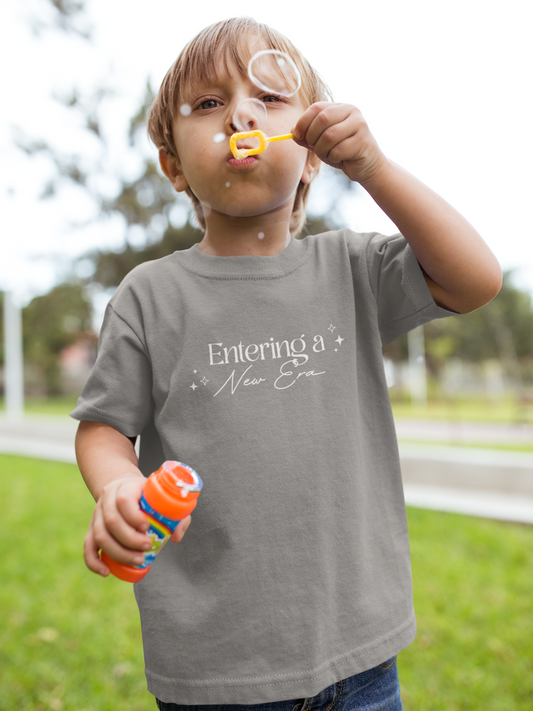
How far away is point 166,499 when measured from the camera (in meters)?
0.63

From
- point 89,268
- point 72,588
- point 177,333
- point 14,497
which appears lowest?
point 14,497

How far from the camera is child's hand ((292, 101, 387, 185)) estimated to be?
2.41 feet

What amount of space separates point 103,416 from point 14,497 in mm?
4546

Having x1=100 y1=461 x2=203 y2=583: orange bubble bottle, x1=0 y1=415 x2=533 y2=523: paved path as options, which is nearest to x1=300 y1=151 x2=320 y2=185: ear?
x1=100 y1=461 x2=203 y2=583: orange bubble bottle

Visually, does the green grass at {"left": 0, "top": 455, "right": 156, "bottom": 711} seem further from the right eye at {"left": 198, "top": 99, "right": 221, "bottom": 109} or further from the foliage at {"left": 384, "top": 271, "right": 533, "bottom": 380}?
the foliage at {"left": 384, "top": 271, "right": 533, "bottom": 380}

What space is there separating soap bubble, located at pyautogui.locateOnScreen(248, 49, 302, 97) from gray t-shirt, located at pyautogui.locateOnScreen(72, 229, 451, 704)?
0.23 m

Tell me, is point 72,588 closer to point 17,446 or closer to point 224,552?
point 224,552

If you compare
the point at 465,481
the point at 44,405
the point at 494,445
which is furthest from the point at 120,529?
the point at 44,405

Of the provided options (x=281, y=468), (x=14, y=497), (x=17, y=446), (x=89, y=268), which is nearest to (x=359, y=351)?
(x=281, y=468)

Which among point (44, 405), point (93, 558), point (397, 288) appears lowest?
point (44, 405)

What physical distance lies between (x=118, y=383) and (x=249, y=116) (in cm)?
41

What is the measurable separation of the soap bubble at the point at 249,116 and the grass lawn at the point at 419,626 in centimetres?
184

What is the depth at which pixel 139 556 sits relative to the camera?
0.64 metres

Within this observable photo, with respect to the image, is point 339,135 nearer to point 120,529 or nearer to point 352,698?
point 120,529
